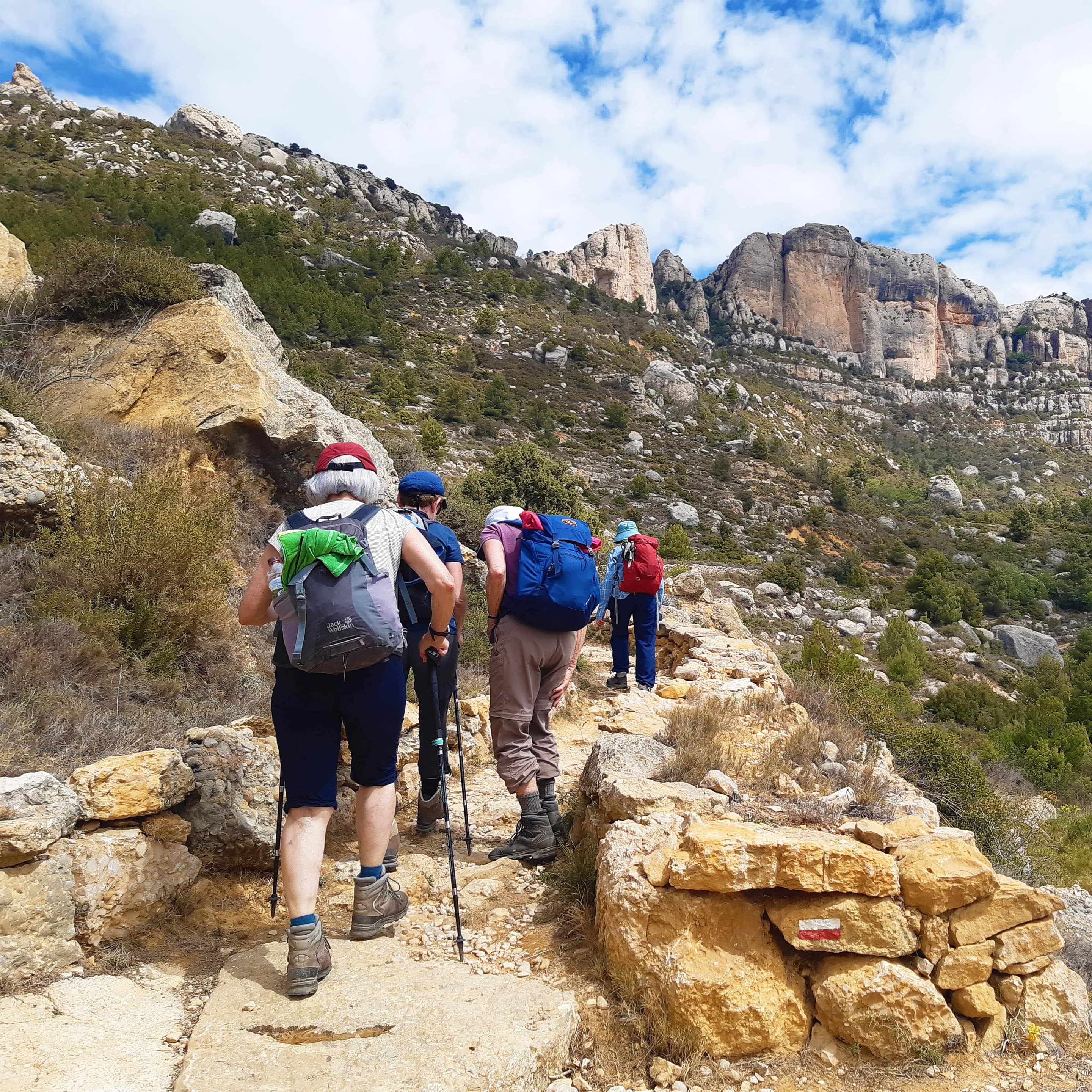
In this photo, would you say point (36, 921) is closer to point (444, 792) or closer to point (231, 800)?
point (231, 800)

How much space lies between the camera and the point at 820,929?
2.21 m

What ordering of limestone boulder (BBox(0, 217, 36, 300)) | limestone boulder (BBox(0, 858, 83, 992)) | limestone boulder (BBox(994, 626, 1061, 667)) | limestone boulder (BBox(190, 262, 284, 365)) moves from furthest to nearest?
limestone boulder (BBox(994, 626, 1061, 667))
limestone boulder (BBox(190, 262, 284, 365))
limestone boulder (BBox(0, 217, 36, 300))
limestone boulder (BBox(0, 858, 83, 992))

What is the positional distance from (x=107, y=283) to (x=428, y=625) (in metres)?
6.20

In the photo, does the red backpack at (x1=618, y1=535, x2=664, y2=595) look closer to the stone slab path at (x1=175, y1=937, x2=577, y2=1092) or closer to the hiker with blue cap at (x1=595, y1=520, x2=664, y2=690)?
the hiker with blue cap at (x1=595, y1=520, x2=664, y2=690)

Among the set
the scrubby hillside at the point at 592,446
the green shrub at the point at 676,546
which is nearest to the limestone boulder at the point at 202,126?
the scrubby hillside at the point at 592,446

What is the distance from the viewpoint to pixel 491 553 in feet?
9.81

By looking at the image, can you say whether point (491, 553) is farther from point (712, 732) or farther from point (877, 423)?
point (877, 423)

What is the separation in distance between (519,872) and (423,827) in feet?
2.20

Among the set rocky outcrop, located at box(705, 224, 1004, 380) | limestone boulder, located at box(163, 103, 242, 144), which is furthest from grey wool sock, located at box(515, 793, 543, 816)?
rocky outcrop, located at box(705, 224, 1004, 380)

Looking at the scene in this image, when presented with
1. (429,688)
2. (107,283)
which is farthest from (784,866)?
(107,283)

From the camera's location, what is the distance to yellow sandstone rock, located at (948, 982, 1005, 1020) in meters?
2.15

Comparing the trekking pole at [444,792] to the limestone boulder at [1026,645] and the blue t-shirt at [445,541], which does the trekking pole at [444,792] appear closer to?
the blue t-shirt at [445,541]

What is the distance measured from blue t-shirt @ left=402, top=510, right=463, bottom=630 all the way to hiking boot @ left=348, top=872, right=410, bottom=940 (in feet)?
3.74

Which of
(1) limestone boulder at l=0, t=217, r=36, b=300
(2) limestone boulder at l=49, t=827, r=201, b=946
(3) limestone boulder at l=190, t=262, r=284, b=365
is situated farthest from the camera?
(3) limestone boulder at l=190, t=262, r=284, b=365
